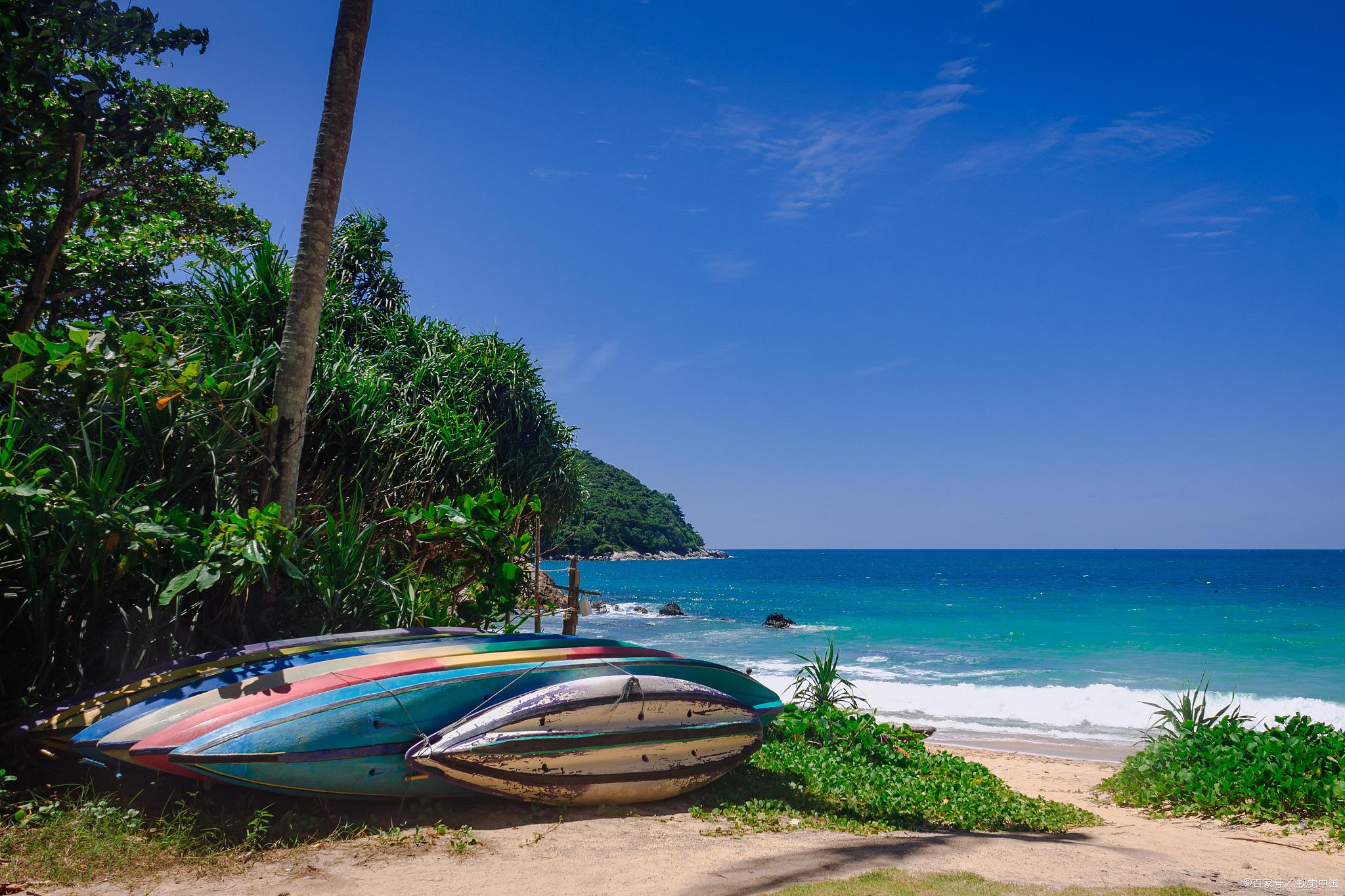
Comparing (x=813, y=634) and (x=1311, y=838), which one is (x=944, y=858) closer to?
(x=1311, y=838)

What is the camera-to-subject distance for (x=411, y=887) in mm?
3137

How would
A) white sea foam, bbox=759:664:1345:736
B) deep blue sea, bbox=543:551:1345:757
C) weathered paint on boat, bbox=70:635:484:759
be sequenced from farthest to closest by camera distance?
1. deep blue sea, bbox=543:551:1345:757
2. white sea foam, bbox=759:664:1345:736
3. weathered paint on boat, bbox=70:635:484:759

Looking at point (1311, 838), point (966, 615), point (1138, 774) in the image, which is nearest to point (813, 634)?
point (966, 615)

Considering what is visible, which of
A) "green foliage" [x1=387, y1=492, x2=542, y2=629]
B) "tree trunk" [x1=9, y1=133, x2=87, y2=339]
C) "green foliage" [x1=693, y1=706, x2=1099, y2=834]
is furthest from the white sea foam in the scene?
"tree trunk" [x1=9, y1=133, x2=87, y2=339]

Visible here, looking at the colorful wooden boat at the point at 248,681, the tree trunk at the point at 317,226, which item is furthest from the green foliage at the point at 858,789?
the tree trunk at the point at 317,226

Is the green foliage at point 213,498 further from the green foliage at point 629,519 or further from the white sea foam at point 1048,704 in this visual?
the green foliage at point 629,519

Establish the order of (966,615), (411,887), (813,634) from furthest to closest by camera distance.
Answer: (966,615)
(813,634)
(411,887)

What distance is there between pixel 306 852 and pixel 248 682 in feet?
3.09

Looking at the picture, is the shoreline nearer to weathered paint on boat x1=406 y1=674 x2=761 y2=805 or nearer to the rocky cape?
the rocky cape

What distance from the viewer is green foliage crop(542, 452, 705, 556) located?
8012 cm

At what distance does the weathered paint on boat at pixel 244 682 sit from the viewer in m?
3.59

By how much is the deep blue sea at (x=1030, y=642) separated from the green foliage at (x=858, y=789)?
5.16 metres

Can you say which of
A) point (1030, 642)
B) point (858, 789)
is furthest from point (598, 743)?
point (1030, 642)

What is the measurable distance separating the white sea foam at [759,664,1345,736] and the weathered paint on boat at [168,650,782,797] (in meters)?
9.17
